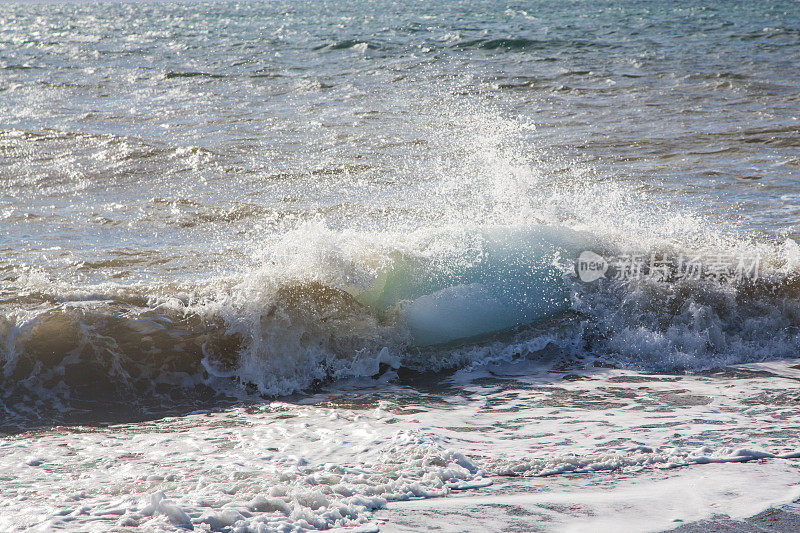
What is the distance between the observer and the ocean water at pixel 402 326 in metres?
2.89

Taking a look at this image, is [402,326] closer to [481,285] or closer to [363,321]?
[363,321]

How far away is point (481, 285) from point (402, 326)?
66 centimetres

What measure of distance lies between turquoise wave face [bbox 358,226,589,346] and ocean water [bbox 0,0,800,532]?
2 centimetres

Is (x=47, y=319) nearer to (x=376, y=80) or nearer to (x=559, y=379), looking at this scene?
(x=559, y=379)

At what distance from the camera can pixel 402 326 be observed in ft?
15.6

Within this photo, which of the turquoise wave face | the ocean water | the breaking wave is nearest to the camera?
the ocean water

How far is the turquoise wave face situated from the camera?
4.81 m

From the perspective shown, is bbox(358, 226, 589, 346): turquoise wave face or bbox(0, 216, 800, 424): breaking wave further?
bbox(358, 226, 589, 346): turquoise wave face

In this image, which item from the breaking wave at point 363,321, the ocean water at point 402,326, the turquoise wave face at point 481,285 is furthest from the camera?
the turquoise wave face at point 481,285

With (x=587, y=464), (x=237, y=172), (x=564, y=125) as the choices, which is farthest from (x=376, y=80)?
(x=587, y=464)

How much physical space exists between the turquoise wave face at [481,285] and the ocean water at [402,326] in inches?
0.8

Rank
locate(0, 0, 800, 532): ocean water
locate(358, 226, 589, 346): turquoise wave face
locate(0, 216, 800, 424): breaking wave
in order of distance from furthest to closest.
A: 1. locate(358, 226, 589, 346): turquoise wave face
2. locate(0, 216, 800, 424): breaking wave
3. locate(0, 0, 800, 532): ocean water

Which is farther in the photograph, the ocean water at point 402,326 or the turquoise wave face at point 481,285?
the turquoise wave face at point 481,285

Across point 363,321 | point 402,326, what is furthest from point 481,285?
point 363,321
